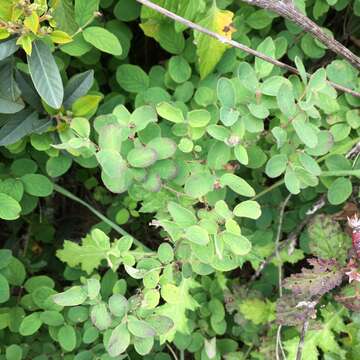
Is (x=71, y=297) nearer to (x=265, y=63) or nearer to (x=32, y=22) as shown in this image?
(x=32, y=22)

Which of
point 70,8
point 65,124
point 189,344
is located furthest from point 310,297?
point 70,8

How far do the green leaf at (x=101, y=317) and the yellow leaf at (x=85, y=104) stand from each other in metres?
0.51

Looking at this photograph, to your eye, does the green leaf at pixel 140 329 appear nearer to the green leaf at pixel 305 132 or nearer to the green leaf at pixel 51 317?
the green leaf at pixel 51 317

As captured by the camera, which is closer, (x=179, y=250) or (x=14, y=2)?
(x=14, y=2)

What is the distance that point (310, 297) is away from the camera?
153 centimetres

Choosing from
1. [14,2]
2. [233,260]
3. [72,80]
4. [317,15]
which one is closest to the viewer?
[14,2]

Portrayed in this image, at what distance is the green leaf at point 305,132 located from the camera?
1.28 m

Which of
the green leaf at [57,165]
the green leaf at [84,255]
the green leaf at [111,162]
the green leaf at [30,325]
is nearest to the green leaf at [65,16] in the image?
the green leaf at [57,165]

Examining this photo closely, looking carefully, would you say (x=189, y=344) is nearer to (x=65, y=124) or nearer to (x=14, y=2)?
(x=65, y=124)

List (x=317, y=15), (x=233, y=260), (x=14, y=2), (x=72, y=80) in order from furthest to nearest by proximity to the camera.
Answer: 1. (x=317, y=15)
2. (x=72, y=80)
3. (x=233, y=260)
4. (x=14, y=2)

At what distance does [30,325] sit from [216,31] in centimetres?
93

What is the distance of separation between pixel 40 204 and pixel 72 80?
73 centimetres

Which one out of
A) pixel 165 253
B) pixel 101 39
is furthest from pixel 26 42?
pixel 165 253

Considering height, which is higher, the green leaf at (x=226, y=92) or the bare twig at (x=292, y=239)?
the green leaf at (x=226, y=92)
